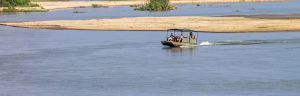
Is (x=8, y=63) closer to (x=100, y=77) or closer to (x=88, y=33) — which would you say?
(x=100, y=77)

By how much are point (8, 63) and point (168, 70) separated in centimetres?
999

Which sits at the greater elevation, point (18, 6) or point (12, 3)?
point (12, 3)

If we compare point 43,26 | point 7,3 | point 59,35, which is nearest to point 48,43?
point 59,35

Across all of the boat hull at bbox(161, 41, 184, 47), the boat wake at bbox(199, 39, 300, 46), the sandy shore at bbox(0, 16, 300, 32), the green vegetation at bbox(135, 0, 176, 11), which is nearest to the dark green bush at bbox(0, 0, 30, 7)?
the green vegetation at bbox(135, 0, 176, 11)

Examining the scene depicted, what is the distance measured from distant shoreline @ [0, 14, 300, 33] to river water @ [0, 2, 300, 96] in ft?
14.2

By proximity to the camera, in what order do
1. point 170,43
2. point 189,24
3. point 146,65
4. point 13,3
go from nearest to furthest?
point 146,65 < point 170,43 < point 189,24 < point 13,3

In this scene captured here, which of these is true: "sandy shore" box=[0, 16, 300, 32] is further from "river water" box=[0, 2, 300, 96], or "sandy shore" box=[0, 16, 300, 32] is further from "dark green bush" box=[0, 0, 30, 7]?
"dark green bush" box=[0, 0, 30, 7]

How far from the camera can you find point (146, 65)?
1886 inches

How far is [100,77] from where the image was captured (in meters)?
43.2

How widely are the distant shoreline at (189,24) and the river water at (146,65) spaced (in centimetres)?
434

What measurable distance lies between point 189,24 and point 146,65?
1136 inches

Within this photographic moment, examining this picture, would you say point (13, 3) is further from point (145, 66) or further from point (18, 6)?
point (145, 66)

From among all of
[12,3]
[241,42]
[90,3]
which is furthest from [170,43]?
[90,3]

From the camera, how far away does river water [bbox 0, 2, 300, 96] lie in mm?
39156
